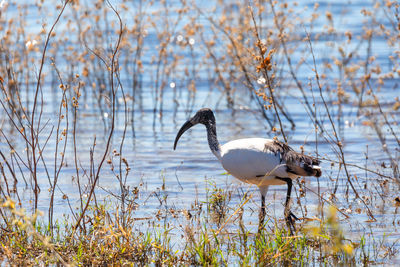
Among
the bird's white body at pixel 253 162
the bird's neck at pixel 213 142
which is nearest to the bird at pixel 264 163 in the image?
the bird's white body at pixel 253 162

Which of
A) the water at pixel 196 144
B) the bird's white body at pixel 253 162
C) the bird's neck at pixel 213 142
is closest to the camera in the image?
the bird's white body at pixel 253 162

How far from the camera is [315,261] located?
16.8 ft

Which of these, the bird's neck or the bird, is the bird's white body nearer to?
the bird

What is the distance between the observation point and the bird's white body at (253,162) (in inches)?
251

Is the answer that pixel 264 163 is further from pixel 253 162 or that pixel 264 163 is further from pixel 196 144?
pixel 196 144

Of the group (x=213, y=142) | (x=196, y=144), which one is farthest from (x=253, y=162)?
(x=196, y=144)

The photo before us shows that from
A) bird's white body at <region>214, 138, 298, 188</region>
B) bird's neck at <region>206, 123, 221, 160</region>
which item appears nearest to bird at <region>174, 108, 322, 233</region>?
bird's white body at <region>214, 138, 298, 188</region>

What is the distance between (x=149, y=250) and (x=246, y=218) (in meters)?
1.73

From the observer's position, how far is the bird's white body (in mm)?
6367

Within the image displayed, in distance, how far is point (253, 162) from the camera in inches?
250

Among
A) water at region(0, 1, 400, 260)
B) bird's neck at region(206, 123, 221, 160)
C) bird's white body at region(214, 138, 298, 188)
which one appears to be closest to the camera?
bird's white body at region(214, 138, 298, 188)

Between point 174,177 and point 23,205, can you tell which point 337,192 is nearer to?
point 174,177

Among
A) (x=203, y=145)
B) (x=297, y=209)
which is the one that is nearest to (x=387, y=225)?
(x=297, y=209)

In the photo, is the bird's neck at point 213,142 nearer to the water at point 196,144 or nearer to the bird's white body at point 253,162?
the bird's white body at point 253,162
